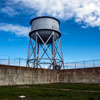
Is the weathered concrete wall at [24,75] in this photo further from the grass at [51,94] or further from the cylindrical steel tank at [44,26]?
the cylindrical steel tank at [44,26]

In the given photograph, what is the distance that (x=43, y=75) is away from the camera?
2728cm

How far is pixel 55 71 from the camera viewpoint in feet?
95.7

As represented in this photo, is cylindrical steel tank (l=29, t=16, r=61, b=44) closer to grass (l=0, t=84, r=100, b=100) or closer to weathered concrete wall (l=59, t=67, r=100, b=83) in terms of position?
weathered concrete wall (l=59, t=67, r=100, b=83)

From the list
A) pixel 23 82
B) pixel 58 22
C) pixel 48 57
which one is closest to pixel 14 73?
pixel 23 82

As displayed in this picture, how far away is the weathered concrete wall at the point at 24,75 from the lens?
22.2 m

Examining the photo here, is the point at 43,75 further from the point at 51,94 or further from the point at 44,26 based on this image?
the point at 51,94

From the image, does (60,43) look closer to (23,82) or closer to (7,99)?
(23,82)

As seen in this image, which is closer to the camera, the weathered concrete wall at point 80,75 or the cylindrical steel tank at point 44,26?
the weathered concrete wall at point 80,75

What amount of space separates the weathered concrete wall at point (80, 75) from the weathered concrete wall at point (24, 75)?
5.09 feet

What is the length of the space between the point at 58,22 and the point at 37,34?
588 cm

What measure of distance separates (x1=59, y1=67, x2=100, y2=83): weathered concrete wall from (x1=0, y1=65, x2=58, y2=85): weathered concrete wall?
1.55m

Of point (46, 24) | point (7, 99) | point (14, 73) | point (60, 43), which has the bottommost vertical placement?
point (7, 99)

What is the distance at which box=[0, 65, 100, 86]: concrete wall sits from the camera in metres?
22.6

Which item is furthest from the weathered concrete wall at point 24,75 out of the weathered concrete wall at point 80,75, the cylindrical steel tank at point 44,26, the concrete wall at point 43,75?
the cylindrical steel tank at point 44,26
